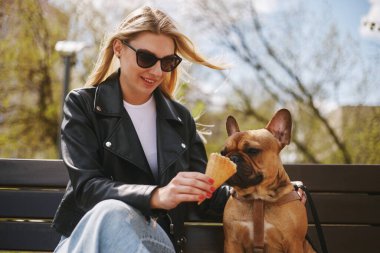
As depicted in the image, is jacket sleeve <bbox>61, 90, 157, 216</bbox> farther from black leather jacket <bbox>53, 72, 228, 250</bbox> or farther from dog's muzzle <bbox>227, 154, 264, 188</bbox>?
dog's muzzle <bbox>227, 154, 264, 188</bbox>

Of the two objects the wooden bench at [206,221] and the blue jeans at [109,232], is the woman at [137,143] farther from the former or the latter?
the wooden bench at [206,221]

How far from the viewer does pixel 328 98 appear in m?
9.37

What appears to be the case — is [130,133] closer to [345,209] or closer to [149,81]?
[149,81]

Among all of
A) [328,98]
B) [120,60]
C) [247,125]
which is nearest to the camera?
[120,60]

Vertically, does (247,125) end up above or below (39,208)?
below

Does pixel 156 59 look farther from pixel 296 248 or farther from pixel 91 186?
pixel 296 248

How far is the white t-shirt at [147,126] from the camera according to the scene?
2.88 m

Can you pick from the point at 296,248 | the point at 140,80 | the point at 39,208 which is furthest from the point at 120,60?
the point at 296,248

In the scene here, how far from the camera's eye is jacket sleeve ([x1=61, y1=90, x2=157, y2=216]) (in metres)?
2.21

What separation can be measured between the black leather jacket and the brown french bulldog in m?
0.28

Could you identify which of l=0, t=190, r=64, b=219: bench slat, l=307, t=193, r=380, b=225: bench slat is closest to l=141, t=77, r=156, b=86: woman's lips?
l=0, t=190, r=64, b=219: bench slat

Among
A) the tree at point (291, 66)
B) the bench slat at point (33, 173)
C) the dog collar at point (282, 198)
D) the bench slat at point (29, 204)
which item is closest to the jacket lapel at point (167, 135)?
the dog collar at point (282, 198)

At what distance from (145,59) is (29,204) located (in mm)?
1359

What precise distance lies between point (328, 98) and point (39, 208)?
720 cm
